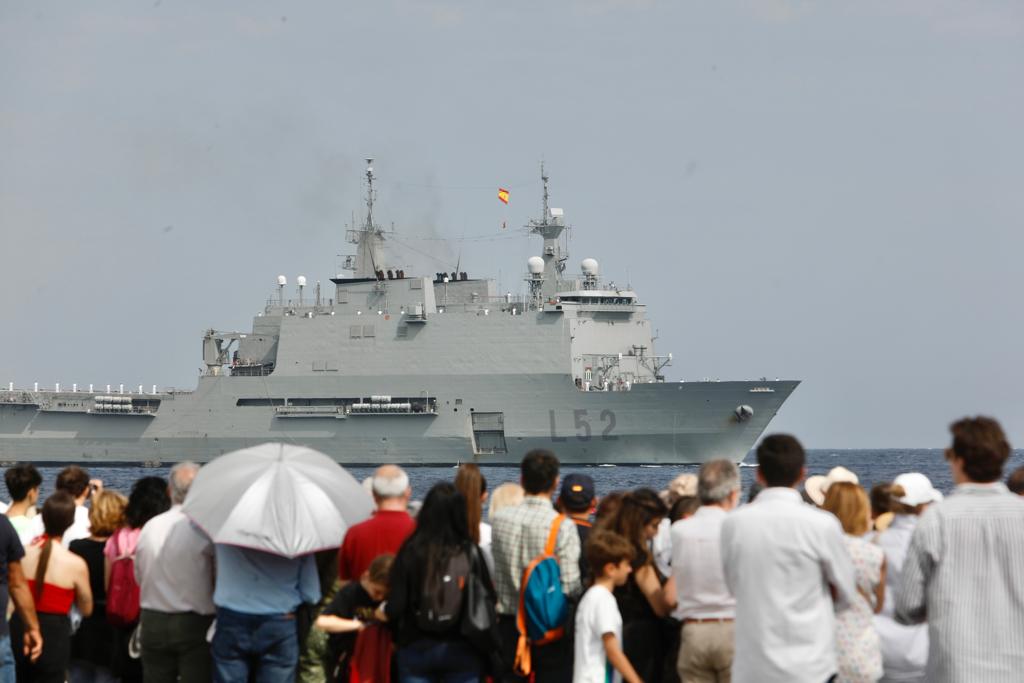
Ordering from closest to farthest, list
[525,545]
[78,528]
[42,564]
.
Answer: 1. [525,545]
2. [42,564]
3. [78,528]

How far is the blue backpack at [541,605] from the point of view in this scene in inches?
267

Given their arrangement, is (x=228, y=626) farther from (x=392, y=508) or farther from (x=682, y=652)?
(x=682, y=652)

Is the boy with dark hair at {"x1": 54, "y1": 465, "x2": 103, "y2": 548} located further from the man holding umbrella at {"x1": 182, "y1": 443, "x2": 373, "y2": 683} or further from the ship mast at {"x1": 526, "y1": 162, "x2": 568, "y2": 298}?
the ship mast at {"x1": 526, "y1": 162, "x2": 568, "y2": 298}

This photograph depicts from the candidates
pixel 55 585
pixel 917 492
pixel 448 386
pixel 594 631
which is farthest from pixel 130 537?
pixel 448 386

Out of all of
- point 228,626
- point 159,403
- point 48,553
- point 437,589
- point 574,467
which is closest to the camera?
point 437,589

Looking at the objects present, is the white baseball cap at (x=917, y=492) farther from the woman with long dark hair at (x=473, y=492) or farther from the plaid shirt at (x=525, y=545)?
the woman with long dark hair at (x=473, y=492)

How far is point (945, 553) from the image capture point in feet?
17.2

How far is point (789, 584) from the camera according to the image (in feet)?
18.5

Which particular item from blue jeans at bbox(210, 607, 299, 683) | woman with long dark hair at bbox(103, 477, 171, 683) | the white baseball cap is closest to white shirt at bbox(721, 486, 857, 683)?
the white baseball cap

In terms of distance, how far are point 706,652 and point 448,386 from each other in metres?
39.6

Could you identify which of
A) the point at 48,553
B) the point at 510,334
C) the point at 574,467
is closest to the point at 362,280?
the point at 510,334

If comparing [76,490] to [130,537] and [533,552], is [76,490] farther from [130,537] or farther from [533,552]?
[533,552]

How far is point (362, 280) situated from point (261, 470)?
42.0 m

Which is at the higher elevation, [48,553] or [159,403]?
[159,403]
